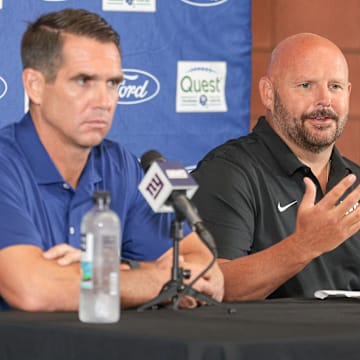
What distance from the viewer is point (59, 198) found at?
8.18 feet

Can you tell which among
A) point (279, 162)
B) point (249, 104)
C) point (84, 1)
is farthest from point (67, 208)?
point (249, 104)

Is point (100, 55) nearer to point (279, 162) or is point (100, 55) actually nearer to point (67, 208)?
point (67, 208)

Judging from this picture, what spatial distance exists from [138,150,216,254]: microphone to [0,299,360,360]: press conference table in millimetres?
188

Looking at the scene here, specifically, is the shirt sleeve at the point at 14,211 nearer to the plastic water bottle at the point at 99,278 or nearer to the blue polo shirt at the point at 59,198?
the blue polo shirt at the point at 59,198

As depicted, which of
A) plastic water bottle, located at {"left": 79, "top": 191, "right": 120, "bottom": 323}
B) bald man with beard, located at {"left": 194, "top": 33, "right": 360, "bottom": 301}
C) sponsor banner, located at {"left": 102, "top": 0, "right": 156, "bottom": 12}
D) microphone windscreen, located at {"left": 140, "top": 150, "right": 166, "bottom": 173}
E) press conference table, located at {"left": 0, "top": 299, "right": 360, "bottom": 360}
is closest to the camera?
press conference table, located at {"left": 0, "top": 299, "right": 360, "bottom": 360}

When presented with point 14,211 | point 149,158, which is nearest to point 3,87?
point 14,211

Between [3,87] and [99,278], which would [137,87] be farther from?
[99,278]

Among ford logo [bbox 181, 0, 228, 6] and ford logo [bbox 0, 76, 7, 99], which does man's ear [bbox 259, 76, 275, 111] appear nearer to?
ford logo [bbox 181, 0, 228, 6]

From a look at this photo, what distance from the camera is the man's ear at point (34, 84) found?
2539 millimetres

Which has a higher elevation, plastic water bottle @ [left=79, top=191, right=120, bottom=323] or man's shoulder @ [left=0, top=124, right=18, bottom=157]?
man's shoulder @ [left=0, top=124, right=18, bottom=157]

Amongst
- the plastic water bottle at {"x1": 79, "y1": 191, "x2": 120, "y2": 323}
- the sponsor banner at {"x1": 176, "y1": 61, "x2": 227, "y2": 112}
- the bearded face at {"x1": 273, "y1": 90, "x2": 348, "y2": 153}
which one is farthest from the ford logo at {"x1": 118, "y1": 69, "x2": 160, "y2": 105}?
the plastic water bottle at {"x1": 79, "y1": 191, "x2": 120, "y2": 323}

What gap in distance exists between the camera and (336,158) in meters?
3.37

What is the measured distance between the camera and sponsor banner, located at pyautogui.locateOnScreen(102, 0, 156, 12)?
3.86m

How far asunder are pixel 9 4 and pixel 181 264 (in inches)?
66.0
